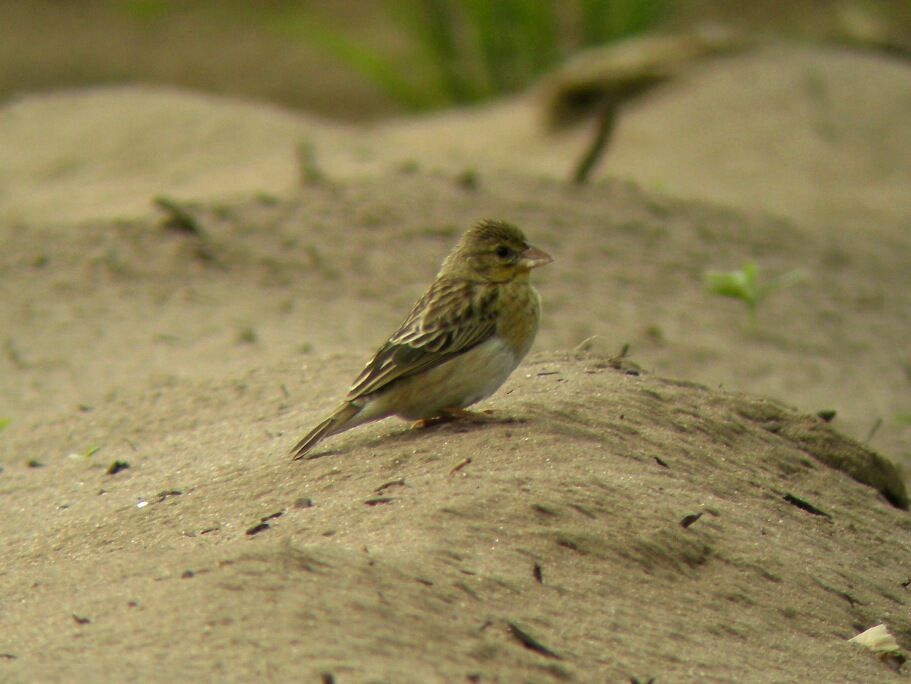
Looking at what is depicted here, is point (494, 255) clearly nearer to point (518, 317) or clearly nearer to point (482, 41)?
point (518, 317)

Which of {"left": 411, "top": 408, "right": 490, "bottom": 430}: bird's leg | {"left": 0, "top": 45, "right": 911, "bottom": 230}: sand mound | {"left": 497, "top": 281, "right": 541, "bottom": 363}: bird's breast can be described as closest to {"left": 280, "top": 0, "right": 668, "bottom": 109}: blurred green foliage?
{"left": 0, "top": 45, "right": 911, "bottom": 230}: sand mound

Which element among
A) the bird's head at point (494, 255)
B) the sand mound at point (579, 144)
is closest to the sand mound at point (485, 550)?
the bird's head at point (494, 255)

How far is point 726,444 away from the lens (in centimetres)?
547

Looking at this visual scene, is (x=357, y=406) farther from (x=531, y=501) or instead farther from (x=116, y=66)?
(x=116, y=66)

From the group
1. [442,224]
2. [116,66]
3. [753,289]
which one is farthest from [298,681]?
[116,66]

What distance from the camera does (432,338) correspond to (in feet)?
16.9

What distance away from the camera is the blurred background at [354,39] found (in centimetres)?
1551

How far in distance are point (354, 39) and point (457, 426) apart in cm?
1712

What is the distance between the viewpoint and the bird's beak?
5500mm

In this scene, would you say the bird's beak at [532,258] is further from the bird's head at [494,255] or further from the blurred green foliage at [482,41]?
the blurred green foliage at [482,41]

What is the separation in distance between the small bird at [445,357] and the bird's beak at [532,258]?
54mm

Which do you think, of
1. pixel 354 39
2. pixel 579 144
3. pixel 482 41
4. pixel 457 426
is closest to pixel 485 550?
pixel 457 426

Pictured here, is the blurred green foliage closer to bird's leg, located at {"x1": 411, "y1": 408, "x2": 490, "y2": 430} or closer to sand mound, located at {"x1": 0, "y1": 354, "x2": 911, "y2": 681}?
sand mound, located at {"x1": 0, "y1": 354, "x2": 911, "y2": 681}

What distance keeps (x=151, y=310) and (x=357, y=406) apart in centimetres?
373
